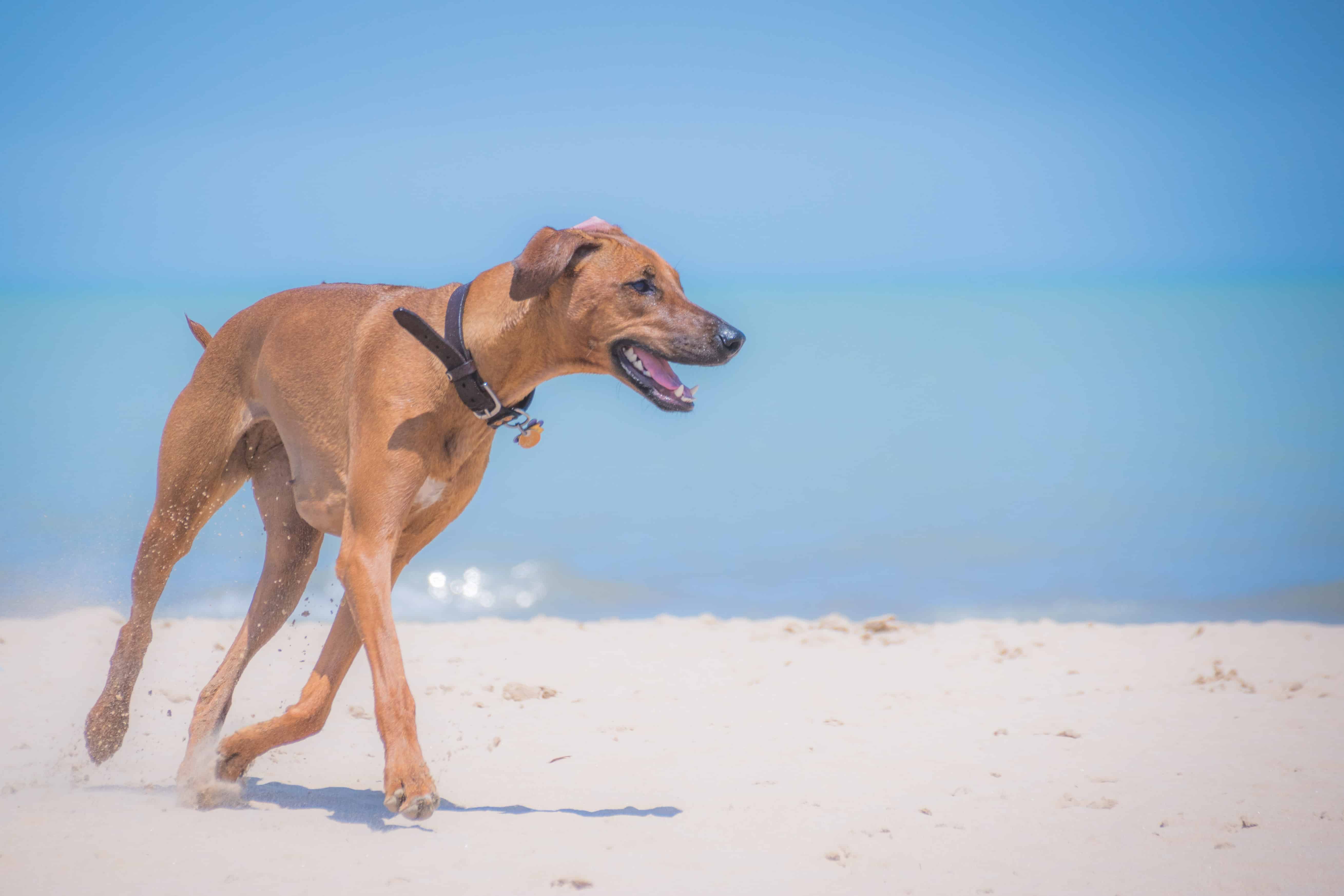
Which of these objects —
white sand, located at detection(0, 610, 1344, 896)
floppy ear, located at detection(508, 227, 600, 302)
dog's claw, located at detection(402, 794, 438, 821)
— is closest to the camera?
dog's claw, located at detection(402, 794, 438, 821)

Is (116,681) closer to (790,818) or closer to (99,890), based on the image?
(99,890)

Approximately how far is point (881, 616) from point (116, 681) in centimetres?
508

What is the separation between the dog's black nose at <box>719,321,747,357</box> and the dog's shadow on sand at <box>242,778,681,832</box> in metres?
1.72

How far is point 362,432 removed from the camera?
12.3 feet

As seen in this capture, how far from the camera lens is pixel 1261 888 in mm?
3428

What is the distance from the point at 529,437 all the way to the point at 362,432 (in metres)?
0.59

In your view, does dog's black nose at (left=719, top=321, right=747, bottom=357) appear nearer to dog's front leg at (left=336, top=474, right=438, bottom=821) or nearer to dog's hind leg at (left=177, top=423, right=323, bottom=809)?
dog's front leg at (left=336, top=474, right=438, bottom=821)

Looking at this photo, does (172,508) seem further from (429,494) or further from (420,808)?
(420,808)

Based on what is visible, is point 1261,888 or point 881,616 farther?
point 881,616

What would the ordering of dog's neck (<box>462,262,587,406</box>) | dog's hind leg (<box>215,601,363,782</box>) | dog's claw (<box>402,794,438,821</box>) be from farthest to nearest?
dog's hind leg (<box>215,601,363,782</box>) < dog's neck (<box>462,262,587,406</box>) < dog's claw (<box>402,794,438,821</box>)

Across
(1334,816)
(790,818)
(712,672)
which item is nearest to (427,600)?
(712,672)

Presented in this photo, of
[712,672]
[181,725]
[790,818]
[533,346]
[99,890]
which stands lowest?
[99,890]

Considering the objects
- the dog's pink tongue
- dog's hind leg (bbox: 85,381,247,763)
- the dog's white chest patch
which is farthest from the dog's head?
dog's hind leg (bbox: 85,381,247,763)

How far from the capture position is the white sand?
341 cm
